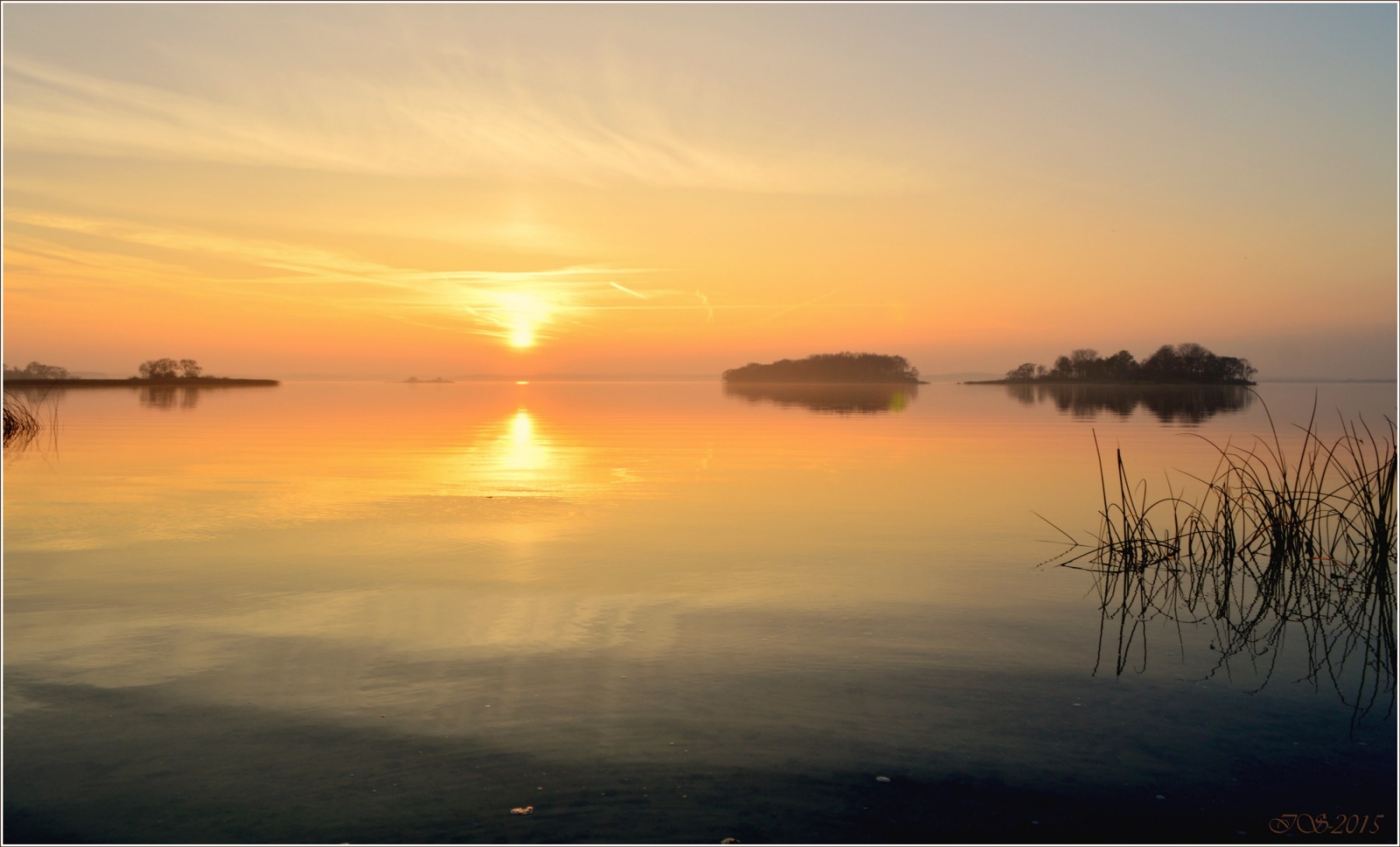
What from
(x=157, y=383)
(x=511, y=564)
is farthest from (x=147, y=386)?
(x=511, y=564)

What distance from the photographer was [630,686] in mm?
8078

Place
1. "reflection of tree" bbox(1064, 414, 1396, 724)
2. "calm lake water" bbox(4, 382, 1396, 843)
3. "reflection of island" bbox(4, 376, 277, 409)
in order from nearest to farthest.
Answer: "calm lake water" bbox(4, 382, 1396, 843)
"reflection of tree" bbox(1064, 414, 1396, 724)
"reflection of island" bbox(4, 376, 277, 409)

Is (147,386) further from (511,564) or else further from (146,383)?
(511,564)

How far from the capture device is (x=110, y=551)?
539 inches

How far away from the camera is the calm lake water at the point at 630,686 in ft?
19.7

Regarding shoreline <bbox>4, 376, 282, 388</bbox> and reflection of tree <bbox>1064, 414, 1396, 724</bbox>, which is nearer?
reflection of tree <bbox>1064, 414, 1396, 724</bbox>

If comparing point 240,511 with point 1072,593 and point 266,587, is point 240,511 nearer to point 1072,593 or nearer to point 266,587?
point 266,587

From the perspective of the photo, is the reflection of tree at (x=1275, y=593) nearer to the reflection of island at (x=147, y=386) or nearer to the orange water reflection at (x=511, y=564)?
the orange water reflection at (x=511, y=564)

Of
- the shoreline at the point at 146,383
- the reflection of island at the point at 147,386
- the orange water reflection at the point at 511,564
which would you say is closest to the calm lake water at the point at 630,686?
the orange water reflection at the point at 511,564

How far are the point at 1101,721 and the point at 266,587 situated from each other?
9.26m

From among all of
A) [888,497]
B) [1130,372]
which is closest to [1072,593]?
[888,497]

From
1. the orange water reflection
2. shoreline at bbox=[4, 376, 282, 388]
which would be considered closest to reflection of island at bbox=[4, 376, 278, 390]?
shoreline at bbox=[4, 376, 282, 388]

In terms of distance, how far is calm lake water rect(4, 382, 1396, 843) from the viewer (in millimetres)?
6000

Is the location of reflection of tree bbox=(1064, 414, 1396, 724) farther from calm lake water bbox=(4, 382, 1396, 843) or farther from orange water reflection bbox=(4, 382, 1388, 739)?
orange water reflection bbox=(4, 382, 1388, 739)
